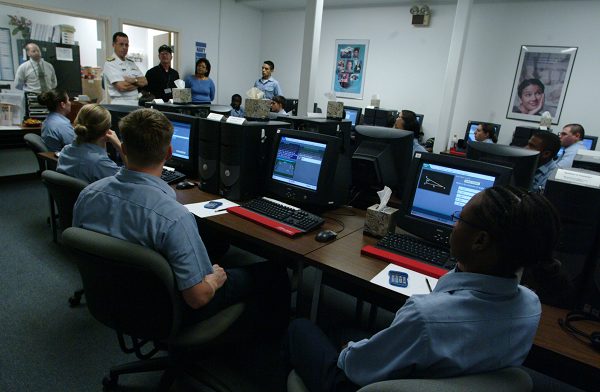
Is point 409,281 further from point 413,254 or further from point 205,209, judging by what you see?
point 205,209

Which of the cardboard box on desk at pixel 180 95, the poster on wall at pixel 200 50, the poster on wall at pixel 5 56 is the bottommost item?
the cardboard box on desk at pixel 180 95

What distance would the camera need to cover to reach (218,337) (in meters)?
1.44

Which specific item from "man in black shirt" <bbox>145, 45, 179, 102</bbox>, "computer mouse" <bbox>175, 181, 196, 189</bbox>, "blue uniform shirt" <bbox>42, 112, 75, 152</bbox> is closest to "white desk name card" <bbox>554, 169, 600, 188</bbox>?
"computer mouse" <bbox>175, 181, 196, 189</bbox>

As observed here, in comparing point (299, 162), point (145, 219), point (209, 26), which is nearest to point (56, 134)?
point (299, 162)

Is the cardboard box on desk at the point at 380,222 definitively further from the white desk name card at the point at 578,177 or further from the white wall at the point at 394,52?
the white wall at the point at 394,52

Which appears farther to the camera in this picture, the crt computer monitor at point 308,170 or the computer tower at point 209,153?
the computer tower at point 209,153

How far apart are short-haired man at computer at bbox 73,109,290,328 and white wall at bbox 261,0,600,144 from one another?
18.1 feet

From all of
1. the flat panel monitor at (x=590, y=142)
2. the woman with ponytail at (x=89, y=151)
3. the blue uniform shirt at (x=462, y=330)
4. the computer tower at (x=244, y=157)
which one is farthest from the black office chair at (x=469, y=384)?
the flat panel monitor at (x=590, y=142)

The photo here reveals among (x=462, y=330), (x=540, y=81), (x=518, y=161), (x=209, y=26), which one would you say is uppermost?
(x=209, y=26)

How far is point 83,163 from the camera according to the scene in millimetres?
2148

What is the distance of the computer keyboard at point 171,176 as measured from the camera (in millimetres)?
2449

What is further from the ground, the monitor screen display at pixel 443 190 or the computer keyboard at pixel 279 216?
the monitor screen display at pixel 443 190

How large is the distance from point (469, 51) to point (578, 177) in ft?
17.4

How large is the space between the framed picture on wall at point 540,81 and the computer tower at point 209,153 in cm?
502
